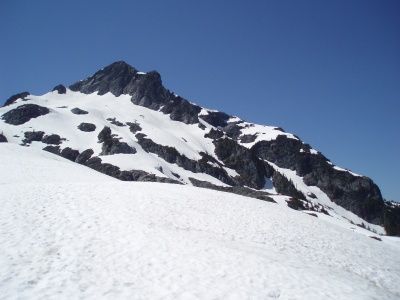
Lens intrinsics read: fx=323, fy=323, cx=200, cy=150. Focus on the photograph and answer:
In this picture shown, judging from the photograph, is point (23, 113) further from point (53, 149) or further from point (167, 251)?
point (167, 251)

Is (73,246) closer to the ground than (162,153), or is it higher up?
closer to the ground

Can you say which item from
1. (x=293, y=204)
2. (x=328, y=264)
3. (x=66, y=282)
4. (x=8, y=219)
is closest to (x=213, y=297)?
(x=66, y=282)

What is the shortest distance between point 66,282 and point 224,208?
16.0 metres

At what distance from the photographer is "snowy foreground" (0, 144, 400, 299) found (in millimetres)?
11062

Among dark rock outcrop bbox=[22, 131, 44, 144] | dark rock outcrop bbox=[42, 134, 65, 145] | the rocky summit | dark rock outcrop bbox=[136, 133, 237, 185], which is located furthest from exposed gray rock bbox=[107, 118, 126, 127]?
dark rock outcrop bbox=[22, 131, 44, 144]

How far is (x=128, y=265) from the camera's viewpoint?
12594mm

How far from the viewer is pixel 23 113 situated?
158 meters

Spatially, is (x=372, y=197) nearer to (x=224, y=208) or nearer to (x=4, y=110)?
(x=224, y=208)

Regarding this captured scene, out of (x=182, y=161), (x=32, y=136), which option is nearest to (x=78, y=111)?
(x=32, y=136)

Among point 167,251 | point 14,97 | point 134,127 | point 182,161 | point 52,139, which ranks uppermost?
point 14,97

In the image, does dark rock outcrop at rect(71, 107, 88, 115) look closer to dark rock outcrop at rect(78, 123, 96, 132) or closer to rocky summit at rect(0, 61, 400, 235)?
rocky summit at rect(0, 61, 400, 235)

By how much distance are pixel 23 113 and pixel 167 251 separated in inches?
6605

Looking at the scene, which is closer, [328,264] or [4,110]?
[328,264]

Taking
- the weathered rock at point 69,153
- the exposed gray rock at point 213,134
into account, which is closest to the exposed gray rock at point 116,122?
the weathered rock at point 69,153
